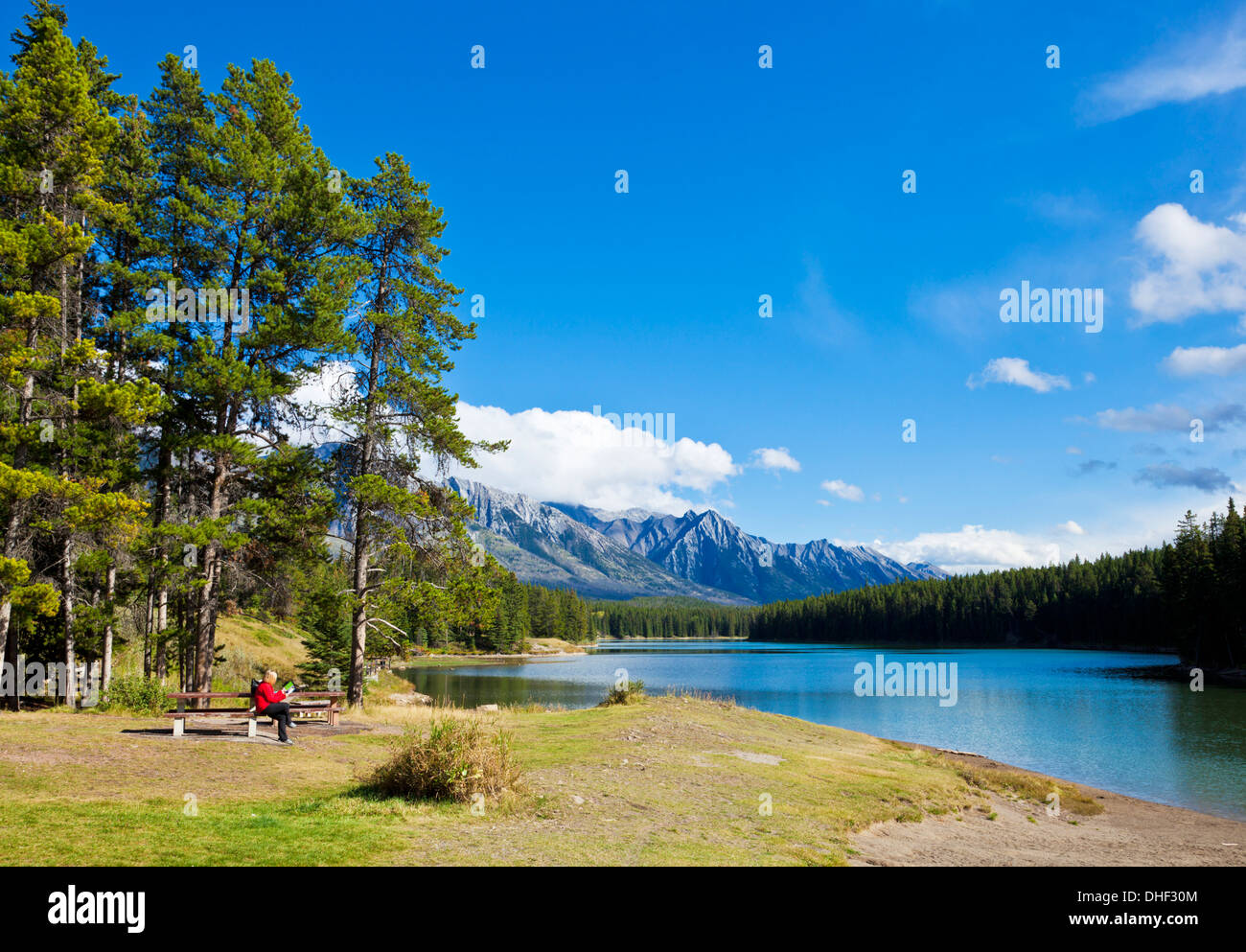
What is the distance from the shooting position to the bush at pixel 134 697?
22.5 metres

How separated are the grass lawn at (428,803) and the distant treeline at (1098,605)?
238ft

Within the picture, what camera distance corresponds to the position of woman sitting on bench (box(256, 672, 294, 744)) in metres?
18.1

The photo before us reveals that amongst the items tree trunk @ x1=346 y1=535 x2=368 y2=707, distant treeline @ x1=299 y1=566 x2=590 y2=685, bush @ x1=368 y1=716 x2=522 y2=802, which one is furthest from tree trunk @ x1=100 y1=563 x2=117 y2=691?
bush @ x1=368 y1=716 x2=522 y2=802

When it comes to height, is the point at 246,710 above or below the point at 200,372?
below

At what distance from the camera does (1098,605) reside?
13962 cm

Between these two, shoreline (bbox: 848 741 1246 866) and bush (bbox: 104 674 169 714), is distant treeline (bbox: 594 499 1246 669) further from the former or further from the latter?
bush (bbox: 104 674 169 714)

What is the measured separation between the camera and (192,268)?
25.0 metres

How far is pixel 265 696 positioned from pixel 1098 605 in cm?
15775

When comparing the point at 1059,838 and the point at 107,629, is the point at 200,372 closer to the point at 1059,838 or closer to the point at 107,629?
the point at 107,629

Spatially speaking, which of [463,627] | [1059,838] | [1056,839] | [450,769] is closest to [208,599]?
[450,769]

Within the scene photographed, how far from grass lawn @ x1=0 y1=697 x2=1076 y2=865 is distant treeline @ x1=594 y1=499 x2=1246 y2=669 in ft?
238

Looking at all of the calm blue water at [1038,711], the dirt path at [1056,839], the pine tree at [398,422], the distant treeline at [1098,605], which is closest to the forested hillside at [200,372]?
the pine tree at [398,422]
